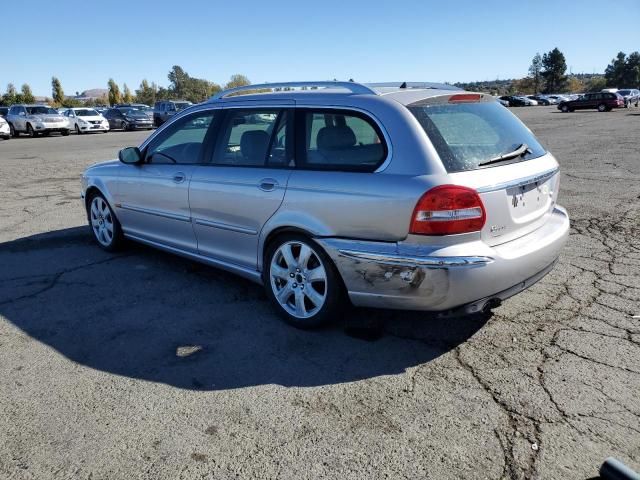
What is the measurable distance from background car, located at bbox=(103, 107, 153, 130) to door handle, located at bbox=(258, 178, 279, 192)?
107 feet

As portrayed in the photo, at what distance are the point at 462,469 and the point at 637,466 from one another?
31.0 inches

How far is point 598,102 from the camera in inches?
1807

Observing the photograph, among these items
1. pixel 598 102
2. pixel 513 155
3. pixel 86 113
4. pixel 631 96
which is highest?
pixel 86 113

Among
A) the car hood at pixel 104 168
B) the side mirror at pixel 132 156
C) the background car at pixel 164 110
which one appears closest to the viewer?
the side mirror at pixel 132 156

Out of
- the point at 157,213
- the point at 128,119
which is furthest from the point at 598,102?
the point at 157,213

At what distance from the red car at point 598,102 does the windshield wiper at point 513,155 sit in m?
48.8

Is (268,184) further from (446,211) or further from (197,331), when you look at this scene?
(446,211)

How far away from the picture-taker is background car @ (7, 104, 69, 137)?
28422mm

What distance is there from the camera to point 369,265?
11.1 feet

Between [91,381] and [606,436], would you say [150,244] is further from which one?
[606,436]

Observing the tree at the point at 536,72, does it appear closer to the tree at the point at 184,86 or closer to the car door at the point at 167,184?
the tree at the point at 184,86

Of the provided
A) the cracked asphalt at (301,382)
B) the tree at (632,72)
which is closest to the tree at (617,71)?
the tree at (632,72)

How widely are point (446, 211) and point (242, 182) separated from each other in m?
1.73

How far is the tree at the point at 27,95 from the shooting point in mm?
86875
